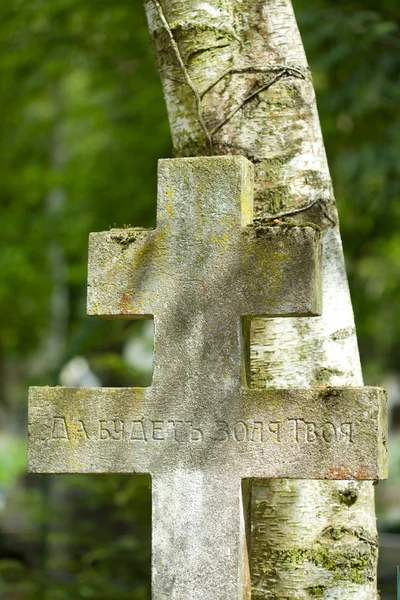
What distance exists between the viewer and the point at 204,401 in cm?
364

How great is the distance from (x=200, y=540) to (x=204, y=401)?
51cm

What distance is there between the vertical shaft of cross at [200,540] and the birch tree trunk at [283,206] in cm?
50

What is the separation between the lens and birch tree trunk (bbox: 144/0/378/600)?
4090 mm

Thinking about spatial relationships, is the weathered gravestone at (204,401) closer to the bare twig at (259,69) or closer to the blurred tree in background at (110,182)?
the bare twig at (259,69)

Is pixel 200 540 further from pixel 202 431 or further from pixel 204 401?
pixel 204 401

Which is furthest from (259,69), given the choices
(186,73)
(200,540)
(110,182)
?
(110,182)

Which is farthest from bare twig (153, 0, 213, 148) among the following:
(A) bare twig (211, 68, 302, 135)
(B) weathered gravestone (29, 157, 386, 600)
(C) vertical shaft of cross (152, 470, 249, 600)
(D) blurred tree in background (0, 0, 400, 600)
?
(C) vertical shaft of cross (152, 470, 249, 600)

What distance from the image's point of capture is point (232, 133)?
4246 millimetres

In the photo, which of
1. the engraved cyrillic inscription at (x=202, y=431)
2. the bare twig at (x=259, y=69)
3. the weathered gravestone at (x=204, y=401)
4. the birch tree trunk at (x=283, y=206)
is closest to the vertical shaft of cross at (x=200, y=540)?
the weathered gravestone at (x=204, y=401)

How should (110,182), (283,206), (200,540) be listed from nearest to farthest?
(200,540), (283,206), (110,182)

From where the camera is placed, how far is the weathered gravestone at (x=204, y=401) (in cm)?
354

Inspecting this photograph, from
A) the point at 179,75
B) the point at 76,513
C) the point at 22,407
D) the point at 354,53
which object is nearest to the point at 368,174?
the point at 354,53

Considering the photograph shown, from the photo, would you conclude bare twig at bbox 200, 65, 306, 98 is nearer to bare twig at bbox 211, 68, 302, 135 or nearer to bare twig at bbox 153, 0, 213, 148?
bare twig at bbox 211, 68, 302, 135

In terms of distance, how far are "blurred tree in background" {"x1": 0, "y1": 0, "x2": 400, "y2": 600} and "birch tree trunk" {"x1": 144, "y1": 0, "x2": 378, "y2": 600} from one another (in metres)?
1.13
